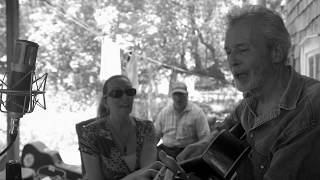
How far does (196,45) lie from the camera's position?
1388 cm

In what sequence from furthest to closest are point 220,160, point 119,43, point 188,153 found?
1. point 119,43
2. point 188,153
3. point 220,160

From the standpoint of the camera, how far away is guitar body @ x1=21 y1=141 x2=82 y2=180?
4609 millimetres

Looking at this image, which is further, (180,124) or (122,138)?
(180,124)

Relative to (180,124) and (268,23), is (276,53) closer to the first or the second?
(268,23)

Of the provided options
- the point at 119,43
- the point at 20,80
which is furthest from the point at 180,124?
the point at 119,43

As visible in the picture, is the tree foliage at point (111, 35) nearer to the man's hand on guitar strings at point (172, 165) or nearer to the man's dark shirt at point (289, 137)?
the man's dark shirt at point (289, 137)

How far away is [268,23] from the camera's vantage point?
149 cm

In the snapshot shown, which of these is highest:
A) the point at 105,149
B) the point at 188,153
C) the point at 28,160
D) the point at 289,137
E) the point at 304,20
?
the point at 304,20

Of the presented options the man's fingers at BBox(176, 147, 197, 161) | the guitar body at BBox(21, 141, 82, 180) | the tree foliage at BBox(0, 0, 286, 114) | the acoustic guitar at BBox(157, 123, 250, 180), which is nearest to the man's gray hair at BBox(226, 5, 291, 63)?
the acoustic guitar at BBox(157, 123, 250, 180)

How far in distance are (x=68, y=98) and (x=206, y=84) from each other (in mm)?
4995

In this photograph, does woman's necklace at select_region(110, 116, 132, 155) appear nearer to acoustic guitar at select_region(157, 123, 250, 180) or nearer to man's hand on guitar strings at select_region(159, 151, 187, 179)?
acoustic guitar at select_region(157, 123, 250, 180)

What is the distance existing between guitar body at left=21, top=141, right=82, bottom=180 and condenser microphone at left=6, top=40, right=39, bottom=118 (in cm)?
311

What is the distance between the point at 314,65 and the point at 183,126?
202 cm

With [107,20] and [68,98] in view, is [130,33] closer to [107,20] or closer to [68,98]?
[107,20]
